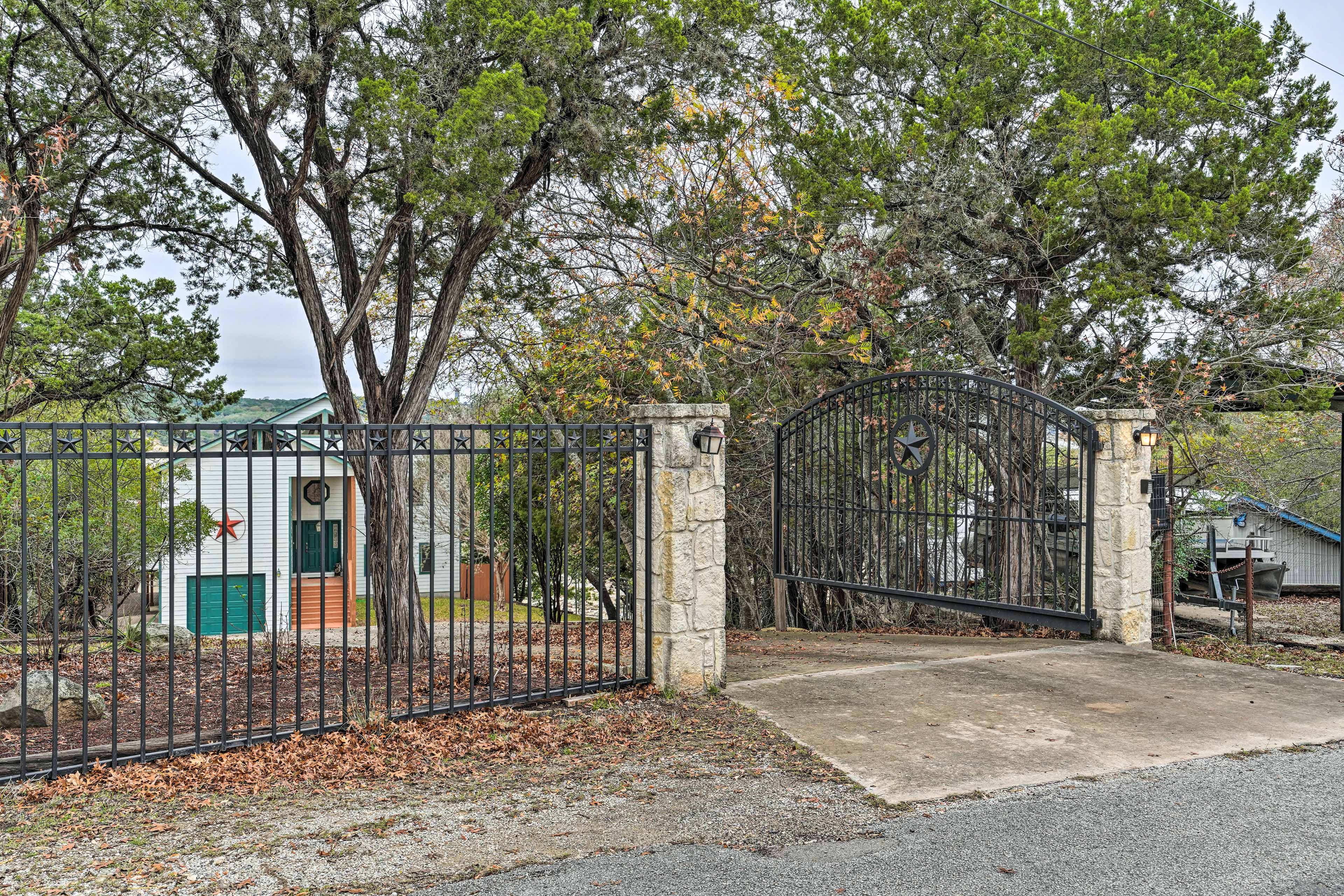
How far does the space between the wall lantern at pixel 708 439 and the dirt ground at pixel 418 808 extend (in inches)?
75.4

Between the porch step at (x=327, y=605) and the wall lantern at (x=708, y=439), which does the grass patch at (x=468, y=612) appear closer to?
the porch step at (x=327, y=605)

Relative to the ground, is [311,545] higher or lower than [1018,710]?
lower

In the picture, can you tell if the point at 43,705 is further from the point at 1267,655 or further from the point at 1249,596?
the point at 1249,596

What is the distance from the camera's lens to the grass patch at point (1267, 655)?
8016 mm

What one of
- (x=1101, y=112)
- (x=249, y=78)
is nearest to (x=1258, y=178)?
(x=1101, y=112)

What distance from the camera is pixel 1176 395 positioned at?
10.5 metres

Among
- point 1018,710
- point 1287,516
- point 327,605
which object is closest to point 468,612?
point 327,605

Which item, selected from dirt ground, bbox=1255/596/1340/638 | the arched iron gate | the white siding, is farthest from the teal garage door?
dirt ground, bbox=1255/596/1340/638

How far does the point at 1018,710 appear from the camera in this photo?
6430mm

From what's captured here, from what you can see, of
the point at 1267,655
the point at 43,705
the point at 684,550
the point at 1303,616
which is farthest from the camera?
the point at 1303,616

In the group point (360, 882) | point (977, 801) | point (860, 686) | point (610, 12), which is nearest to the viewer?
point (360, 882)

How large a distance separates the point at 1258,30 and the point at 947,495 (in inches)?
285

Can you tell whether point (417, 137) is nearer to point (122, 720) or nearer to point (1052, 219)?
point (122, 720)

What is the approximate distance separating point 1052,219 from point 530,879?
908cm
